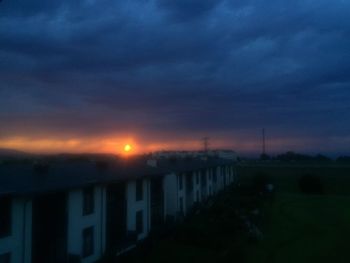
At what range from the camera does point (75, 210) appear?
19.3 meters

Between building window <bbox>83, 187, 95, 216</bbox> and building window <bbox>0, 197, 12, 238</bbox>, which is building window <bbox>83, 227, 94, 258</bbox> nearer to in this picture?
building window <bbox>83, 187, 95, 216</bbox>

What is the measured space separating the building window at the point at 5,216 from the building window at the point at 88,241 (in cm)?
548

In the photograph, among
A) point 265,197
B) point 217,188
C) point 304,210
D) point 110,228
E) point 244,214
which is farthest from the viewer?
point 217,188

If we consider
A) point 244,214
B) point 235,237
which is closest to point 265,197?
point 244,214

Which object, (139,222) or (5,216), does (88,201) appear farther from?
(139,222)

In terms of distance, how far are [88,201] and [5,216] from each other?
589 cm

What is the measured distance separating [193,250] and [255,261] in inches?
188

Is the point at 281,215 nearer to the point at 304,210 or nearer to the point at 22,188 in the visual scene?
the point at 304,210

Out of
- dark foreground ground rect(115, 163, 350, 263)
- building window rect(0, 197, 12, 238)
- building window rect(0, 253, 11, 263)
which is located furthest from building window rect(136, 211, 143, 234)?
building window rect(0, 197, 12, 238)

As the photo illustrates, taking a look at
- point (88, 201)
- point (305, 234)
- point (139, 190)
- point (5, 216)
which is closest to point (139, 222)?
point (139, 190)

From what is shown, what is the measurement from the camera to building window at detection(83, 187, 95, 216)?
20219 mm

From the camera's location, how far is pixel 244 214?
112 feet

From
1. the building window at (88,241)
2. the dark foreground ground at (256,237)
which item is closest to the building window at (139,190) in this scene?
the dark foreground ground at (256,237)

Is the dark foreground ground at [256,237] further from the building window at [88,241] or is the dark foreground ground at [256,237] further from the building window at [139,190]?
the building window at [139,190]
